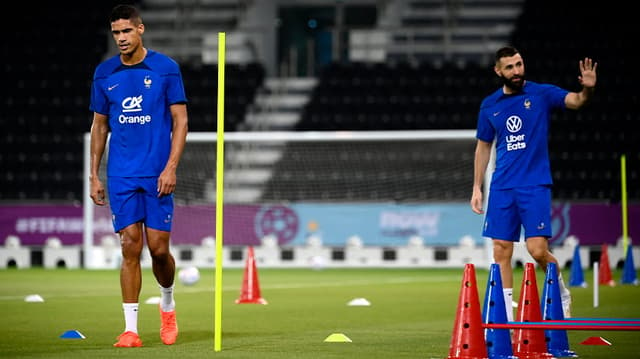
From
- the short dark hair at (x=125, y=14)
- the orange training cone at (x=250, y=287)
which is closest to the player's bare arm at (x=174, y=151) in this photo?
the short dark hair at (x=125, y=14)

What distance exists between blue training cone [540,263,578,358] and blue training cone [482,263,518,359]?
627 mm

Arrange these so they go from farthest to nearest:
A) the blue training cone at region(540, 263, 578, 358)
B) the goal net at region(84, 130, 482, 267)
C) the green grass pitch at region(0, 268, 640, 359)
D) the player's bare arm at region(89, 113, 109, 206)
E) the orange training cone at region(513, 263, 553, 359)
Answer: the goal net at region(84, 130, 482, 267) < the player's bare arm at region(89, 113, 109, 206) < the green grass pitch at region(0, 268, 640, 359) < the blue training cone at region(540, 263, 578, 358) < the orange training cone at region(513, 263, 553, 359)

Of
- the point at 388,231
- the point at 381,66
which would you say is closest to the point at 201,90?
the point at 381,66

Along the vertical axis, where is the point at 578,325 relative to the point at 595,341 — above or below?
above

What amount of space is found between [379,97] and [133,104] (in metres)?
21.6

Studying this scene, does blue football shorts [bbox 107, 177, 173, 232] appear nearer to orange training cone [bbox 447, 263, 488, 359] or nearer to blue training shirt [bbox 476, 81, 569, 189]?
orange training cone [bbox 447, 263, 488, 359]

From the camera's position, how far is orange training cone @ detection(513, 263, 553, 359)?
22.8 feet

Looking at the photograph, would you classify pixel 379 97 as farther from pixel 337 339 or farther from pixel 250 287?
pixel 337 339

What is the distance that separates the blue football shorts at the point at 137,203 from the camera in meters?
7.77

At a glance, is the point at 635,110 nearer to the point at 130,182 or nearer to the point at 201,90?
the point at 201,90

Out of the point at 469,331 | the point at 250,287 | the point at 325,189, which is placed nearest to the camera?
the point at 469,331

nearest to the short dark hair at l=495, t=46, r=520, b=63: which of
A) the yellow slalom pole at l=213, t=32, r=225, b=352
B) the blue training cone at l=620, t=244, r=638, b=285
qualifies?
the yellow slalom pole at l=213, t=32, r=225, b=352

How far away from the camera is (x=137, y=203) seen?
7805mm

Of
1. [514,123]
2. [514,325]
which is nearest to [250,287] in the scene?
[514,123]
